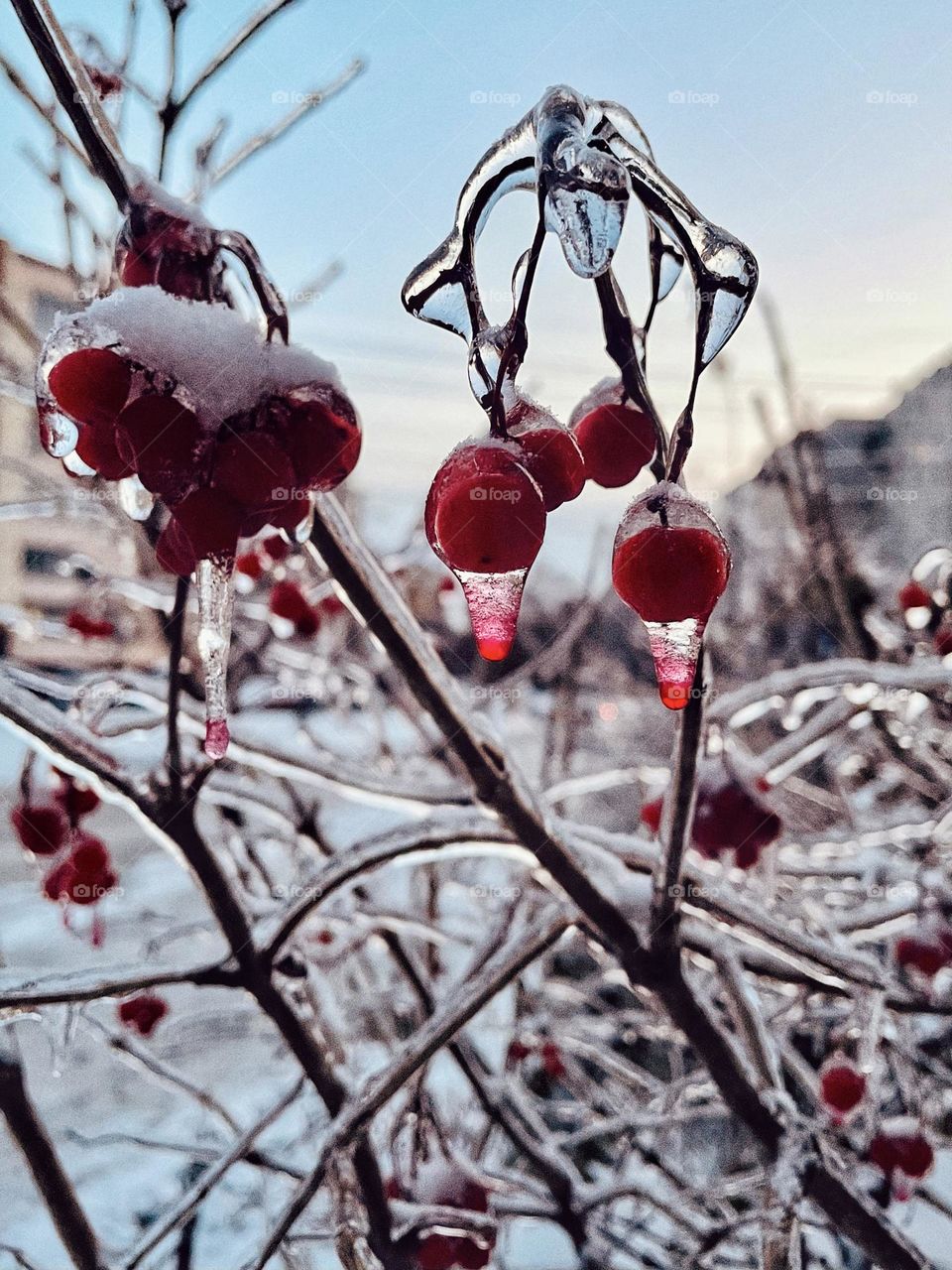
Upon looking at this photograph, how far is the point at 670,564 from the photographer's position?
0.62m

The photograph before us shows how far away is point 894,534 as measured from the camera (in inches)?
642

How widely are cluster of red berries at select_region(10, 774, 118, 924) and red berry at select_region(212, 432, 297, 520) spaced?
1.21 metres

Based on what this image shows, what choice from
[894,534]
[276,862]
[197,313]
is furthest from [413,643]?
[894,534]

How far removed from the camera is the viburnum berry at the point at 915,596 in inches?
101

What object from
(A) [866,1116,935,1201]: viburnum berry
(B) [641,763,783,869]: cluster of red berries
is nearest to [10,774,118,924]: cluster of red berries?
(B) [641,763,783,869]: cluster of red berries

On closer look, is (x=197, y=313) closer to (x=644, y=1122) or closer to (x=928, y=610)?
(x=644, y=1122)

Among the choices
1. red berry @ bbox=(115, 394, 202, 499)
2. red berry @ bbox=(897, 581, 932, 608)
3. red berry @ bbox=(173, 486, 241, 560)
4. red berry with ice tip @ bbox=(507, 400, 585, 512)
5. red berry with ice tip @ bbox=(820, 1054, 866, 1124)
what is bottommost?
red berry with ice tip @ bbox=(820, 1054, 866, 1124)

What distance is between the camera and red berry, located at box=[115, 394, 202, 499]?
643 mm

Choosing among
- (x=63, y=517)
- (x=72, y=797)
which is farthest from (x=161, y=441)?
(x=63, y=517)

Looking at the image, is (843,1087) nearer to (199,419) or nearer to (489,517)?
(489,517)

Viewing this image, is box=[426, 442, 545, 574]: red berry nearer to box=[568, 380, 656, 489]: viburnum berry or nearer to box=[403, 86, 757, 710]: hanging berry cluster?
box=[403, 86, 757, 710]: hanging berry cluster

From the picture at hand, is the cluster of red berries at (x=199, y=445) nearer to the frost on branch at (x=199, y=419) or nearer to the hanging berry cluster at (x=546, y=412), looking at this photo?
the frost on branch at (x=199, y=419)

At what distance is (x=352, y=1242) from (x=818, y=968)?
0.78m

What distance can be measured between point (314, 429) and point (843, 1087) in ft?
6.66
